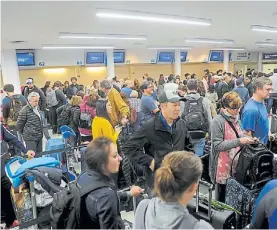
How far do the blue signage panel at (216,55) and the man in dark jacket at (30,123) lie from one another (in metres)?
14.3

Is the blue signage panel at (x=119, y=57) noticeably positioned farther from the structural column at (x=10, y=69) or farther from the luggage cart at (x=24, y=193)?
the luggage cart at (x=24, y=193)

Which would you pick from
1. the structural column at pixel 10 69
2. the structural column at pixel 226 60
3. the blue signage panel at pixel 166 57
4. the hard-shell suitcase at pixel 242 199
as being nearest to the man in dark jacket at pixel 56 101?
the structural column at pixel 10 69

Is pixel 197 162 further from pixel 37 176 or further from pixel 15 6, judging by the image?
pixel 15 6

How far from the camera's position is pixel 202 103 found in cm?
388

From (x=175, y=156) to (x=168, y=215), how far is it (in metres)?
0.27

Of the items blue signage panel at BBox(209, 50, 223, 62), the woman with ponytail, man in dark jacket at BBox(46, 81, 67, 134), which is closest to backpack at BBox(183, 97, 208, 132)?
the woman with ponytail

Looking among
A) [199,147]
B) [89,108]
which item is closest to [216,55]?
[89,108]

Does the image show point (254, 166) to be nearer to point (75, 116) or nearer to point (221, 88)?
point (75, 116)

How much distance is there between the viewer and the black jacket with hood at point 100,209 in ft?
4.89

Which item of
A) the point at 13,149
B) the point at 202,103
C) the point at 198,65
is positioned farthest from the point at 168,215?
the point at 198,65

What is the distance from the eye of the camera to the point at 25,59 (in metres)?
11.1

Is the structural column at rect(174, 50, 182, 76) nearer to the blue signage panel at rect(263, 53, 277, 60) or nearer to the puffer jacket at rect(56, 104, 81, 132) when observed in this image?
the blue signage panel at rect(263, 53, 277, 60)

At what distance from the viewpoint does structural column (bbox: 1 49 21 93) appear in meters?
10.4

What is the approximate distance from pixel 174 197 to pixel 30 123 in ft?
11.5
